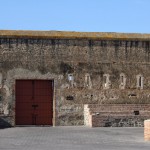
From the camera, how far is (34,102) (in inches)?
981

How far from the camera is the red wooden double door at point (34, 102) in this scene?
24719mm

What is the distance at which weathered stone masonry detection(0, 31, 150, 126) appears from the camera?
2433 cm

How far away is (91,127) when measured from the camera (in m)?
22.9

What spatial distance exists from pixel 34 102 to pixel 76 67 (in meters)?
2.84

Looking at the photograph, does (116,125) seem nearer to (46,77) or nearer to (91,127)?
(91,127)

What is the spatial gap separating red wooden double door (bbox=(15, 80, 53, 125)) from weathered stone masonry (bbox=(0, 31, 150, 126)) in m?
0.44

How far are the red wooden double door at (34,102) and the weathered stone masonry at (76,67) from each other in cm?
44

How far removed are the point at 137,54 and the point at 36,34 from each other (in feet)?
18.0

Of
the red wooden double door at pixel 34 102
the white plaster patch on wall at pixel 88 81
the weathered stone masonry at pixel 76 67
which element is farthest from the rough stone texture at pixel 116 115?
the red wooden double door at pixel 34 102

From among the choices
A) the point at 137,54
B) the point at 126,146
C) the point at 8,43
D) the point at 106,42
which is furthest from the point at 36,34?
the point at 126,146

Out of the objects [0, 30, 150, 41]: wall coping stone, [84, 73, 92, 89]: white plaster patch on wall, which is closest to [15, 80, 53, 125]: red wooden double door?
[84, 73, 92, 89]: white plaster patch on wall

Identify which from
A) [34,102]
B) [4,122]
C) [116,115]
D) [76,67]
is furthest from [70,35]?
[4,122]

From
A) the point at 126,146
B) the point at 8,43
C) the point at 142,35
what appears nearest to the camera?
the point at 126,146

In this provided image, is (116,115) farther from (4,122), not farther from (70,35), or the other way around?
(4,122)
